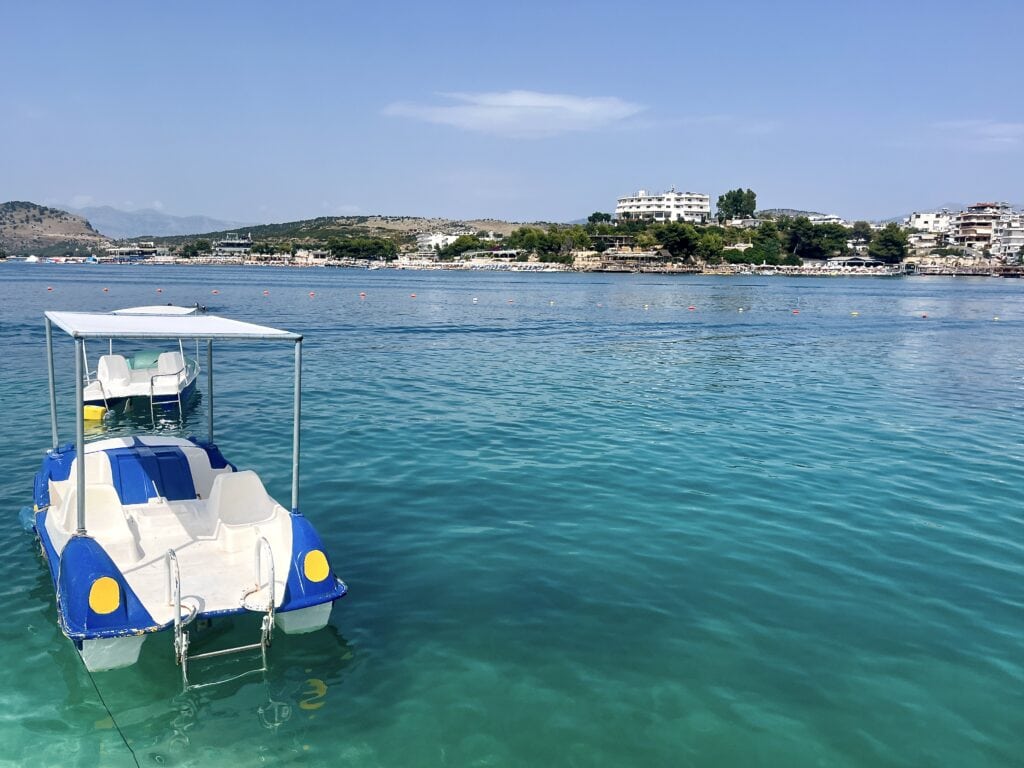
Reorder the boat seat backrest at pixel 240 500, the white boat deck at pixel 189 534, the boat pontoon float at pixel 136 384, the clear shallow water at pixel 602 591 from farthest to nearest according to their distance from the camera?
A: the boat pontoon float at pixel 136 384, the boat seat backrest at pixel 240 500, the white boat deck at pixel 189 534, the clear shallow water at pixel 602 591

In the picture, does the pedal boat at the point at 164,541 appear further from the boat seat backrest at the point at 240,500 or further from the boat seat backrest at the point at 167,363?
the boat seat backrest at the point at 167,363

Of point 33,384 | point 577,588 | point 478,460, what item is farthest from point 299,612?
point 33,384

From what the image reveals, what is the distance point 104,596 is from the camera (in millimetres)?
8625

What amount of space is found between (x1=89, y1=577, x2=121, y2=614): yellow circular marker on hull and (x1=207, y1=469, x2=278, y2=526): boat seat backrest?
2.30m

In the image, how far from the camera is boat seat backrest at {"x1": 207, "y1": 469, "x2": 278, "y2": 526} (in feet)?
36.3

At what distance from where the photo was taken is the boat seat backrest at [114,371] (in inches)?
942

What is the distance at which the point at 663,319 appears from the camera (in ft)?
213

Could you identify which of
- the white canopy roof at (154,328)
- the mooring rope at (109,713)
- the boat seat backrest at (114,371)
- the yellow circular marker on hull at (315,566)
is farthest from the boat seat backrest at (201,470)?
the boat seat backrest at (114,371)

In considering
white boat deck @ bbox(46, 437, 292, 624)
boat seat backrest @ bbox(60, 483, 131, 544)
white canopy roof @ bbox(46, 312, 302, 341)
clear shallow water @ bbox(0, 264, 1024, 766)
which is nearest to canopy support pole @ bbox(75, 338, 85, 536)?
white canopy roof @ bbox(46, 312, 302, 341)

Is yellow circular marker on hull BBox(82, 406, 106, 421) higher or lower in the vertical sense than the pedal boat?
lower

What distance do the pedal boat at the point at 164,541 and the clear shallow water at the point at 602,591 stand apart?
738 mm

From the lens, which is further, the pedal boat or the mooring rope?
the pedal boat

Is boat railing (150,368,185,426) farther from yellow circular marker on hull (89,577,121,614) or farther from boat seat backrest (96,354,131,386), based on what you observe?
yellow circular marker on hull (89,577,121,614)

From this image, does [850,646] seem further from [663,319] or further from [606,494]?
[663,319]
